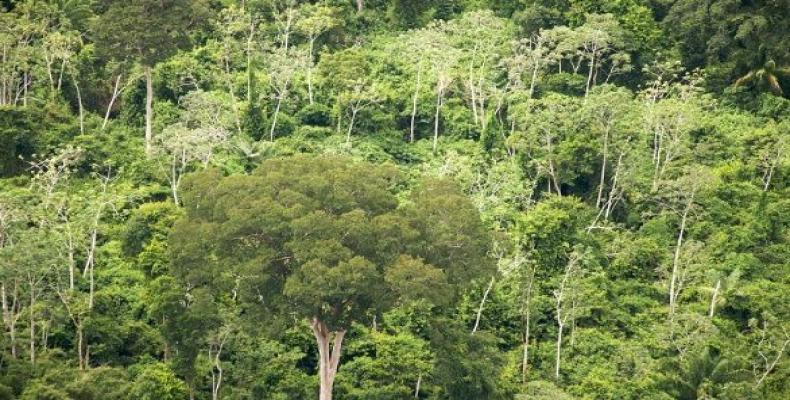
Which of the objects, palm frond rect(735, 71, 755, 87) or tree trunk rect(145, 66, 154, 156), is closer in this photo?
tree trunk rect(145, 66, 154, 156)

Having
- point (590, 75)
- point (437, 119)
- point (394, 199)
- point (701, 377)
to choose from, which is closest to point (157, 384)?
point (394, 199)

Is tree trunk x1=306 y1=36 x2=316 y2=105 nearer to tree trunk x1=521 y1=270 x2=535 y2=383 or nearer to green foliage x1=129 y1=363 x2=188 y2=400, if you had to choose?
tree trunk x1=521 y1=270 x2=535 y2=383

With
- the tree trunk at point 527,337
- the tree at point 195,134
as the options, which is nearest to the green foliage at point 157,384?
the tree at point 195,134

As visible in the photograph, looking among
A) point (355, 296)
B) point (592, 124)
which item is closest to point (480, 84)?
point (592, 124)

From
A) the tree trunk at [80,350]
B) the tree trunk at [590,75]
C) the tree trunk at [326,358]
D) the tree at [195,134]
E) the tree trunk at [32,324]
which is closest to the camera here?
the tree trunk at [326,358]

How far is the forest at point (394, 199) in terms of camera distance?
37.1 meters

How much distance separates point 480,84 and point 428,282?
15.3 meters

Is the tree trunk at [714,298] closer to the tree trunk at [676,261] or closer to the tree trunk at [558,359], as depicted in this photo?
the tree trunk at [676,261]

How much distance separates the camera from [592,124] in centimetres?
4709

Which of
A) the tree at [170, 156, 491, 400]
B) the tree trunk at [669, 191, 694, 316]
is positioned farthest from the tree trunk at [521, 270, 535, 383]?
the tree at [170, 156, 491, 400]

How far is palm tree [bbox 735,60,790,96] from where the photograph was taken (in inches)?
2019

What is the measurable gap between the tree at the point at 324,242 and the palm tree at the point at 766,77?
17024 mm

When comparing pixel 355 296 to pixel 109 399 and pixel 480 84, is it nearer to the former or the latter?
pixel 109 399

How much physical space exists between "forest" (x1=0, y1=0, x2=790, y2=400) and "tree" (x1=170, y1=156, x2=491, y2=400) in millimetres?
69
